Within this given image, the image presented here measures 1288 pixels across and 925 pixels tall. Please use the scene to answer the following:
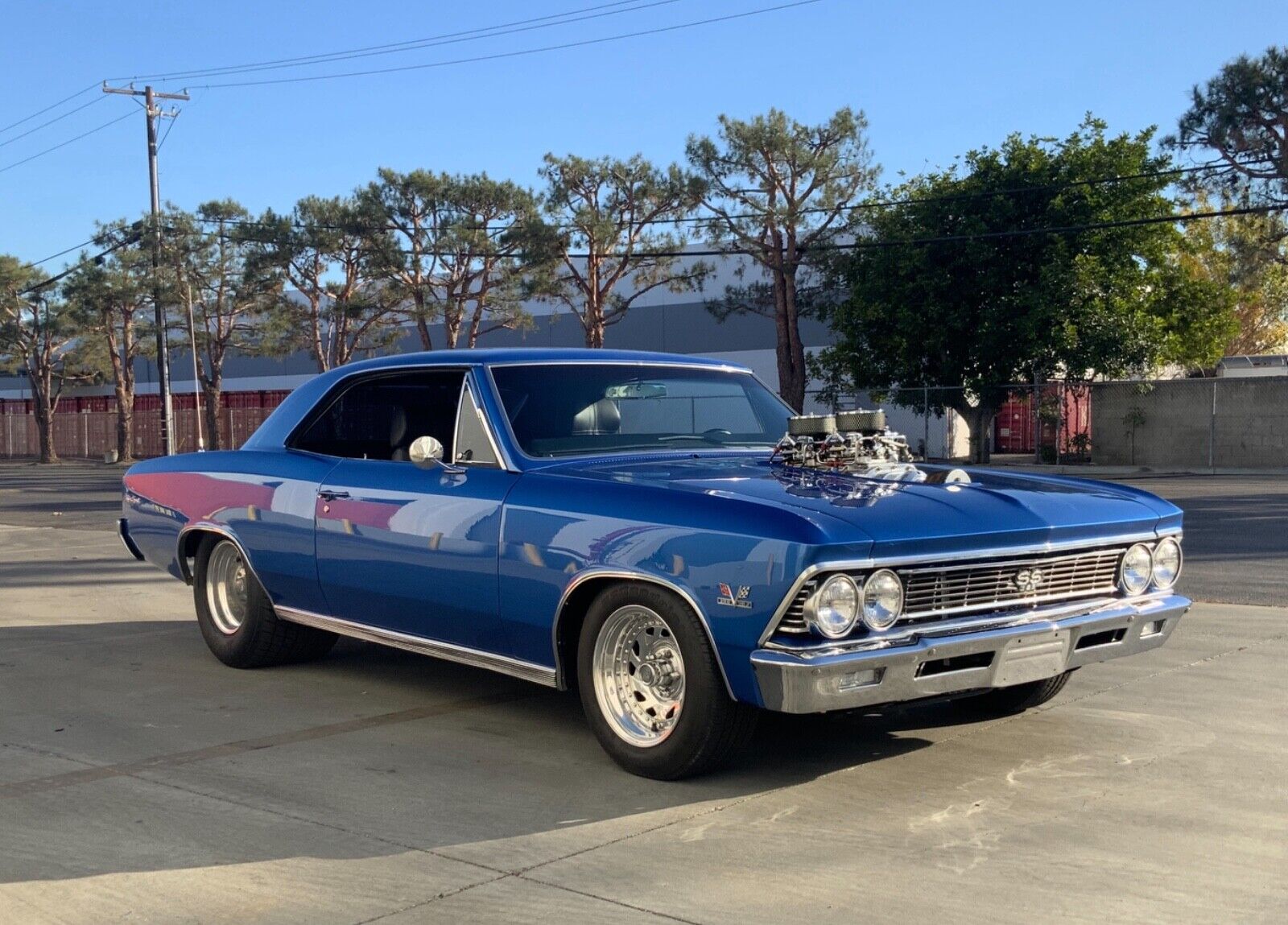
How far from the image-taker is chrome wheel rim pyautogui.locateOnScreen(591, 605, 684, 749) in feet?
16.0

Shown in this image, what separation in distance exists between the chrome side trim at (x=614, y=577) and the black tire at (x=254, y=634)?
84.1 inches

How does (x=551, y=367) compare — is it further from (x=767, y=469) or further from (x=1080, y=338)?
(x=1080, y=338)

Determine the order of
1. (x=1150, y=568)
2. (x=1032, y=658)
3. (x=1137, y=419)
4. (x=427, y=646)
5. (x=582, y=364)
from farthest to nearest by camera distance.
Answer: (x=1137, y=419), (x=582, y=364), (x=427, y=646), (x=1150, y=568), (x=1032, y=658)

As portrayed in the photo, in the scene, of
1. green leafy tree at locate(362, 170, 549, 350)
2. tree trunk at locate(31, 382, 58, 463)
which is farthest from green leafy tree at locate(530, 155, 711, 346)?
tree trunk at locate(31, 382, 58, 463)

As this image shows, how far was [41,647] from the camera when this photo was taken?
812cm

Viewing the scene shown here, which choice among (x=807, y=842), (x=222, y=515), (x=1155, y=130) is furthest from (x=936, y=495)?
(x=1155, y=130)

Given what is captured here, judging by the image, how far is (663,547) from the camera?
186 inches

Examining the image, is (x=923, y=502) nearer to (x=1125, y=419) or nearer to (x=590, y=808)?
(x=590, y=808)

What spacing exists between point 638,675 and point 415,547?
4.25ft

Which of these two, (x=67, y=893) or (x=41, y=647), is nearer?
(x=67, y=893)

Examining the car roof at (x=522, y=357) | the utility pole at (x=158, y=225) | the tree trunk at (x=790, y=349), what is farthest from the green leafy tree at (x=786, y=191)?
the car roof at (x=522, y=357)

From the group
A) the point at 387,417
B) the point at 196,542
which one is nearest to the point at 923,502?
the point at 387,417

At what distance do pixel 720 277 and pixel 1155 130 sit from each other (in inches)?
669

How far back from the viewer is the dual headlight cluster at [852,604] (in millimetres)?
4422
